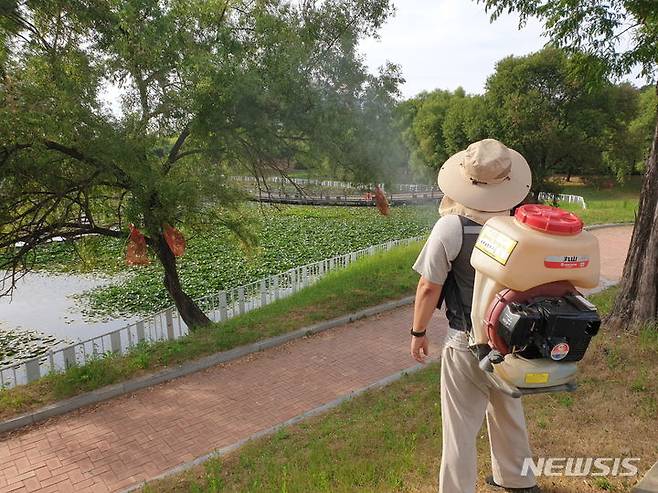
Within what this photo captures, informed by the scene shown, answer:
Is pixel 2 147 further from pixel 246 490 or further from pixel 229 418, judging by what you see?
pixel 246 490

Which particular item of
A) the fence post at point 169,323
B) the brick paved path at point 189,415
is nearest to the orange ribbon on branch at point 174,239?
the fence post at point 169,323

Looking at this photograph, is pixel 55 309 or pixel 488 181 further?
pixel 55 309

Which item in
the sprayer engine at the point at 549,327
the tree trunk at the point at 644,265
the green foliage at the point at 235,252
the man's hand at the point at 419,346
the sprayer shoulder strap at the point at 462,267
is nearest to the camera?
the sprayer engine at the point at 549,327

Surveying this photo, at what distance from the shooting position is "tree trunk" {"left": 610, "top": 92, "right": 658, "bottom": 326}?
4828mm

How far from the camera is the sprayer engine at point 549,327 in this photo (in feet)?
6.16

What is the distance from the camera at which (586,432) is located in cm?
342

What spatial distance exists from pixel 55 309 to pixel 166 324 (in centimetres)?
658

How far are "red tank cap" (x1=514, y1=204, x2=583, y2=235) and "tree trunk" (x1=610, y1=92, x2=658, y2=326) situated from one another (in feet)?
11.7

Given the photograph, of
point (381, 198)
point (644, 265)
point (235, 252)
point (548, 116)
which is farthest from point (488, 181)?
point (548, 116)

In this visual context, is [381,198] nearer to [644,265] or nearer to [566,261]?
[644,265]

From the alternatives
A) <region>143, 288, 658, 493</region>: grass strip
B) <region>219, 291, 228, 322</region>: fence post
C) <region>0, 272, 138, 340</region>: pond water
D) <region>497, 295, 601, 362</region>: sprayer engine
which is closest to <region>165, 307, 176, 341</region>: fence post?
<region>219, 291, 228, 322</region>: fence post

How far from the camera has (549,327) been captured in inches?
74.2

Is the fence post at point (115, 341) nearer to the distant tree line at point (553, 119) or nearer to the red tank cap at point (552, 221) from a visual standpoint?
the red tank cap at point (552, 221)
